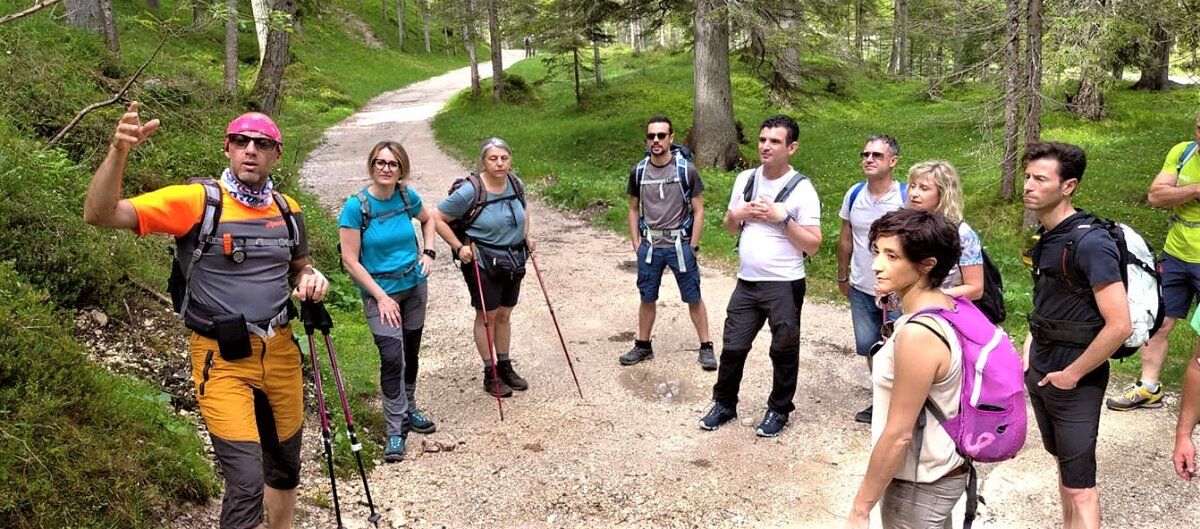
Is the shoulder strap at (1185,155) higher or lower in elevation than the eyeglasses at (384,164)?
lower

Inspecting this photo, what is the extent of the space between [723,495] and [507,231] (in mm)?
2649

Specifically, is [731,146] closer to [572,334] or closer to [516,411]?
[572,334]

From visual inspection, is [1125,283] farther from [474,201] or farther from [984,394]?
[474,201]

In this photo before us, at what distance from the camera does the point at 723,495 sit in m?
4.72

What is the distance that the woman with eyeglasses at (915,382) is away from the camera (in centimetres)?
244

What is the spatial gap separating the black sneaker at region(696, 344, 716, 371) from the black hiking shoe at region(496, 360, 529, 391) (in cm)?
166

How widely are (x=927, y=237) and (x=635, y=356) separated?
184 inches

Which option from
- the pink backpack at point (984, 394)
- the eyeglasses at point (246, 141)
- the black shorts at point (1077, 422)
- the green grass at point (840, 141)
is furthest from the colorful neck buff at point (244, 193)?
the green grass at point (840, 141)

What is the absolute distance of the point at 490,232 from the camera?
19.4 feet

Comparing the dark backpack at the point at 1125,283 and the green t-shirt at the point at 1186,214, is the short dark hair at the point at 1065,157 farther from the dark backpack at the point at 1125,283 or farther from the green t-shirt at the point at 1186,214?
the green t-shirt at the point at 1186,214

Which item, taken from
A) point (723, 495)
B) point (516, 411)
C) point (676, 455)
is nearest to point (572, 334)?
point (516, 411)

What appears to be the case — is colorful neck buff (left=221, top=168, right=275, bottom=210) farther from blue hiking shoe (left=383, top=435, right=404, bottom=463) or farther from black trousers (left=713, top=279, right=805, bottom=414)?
black trousers (left=713, top=279, right=805, bottom=414)

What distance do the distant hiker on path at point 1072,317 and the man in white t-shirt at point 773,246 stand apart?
1.72m

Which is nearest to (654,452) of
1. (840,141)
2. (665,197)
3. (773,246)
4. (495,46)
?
(773,246)
